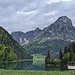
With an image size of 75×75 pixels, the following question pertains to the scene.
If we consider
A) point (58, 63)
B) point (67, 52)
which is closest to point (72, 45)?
point (67, 52)

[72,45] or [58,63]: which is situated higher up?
[72,45]

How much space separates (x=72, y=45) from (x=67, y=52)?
760cm

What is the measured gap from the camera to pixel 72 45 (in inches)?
7864

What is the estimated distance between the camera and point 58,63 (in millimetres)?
199000

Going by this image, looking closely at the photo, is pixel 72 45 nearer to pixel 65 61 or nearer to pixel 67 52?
pixel 67 52

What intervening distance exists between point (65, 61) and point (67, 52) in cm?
1635

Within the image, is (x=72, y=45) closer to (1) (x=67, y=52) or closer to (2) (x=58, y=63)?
(1) (x=67, y=52)

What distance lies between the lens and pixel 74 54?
627 ft

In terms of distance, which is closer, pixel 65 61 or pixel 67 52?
pixel 65 61

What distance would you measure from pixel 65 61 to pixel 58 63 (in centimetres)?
1515

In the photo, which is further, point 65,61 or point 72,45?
point 72,45

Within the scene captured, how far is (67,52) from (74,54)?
383 inches

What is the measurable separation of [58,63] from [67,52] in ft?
41.1

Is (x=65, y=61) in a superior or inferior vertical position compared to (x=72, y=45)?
inferior
